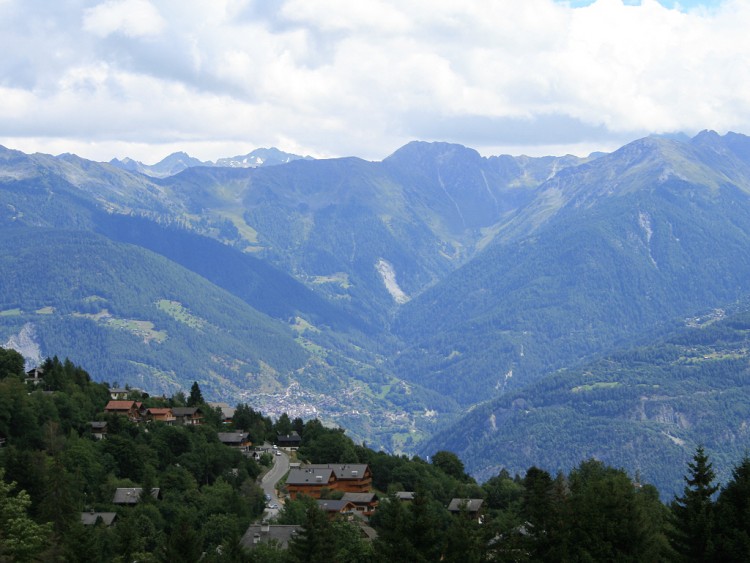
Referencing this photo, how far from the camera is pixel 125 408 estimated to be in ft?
412

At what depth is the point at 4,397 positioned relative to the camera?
337 feet

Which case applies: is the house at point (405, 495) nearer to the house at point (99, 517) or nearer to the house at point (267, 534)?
the house at point (267, 534)

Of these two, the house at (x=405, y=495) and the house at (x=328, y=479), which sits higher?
the house at (x=328, y=479)

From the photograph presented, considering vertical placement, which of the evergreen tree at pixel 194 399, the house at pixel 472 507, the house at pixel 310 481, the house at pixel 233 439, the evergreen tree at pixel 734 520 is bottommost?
the house at pixel 472 507

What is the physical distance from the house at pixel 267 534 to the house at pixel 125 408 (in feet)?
133

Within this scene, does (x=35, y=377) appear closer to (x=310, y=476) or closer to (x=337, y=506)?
(x=310, y=476)

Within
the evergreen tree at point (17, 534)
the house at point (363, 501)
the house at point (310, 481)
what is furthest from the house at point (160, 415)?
the evergreen tree at point (17, 534)

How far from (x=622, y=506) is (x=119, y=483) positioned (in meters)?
54.5

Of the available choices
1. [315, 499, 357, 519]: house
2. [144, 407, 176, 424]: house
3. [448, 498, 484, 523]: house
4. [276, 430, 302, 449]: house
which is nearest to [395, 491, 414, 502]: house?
[448, 498, 484, 523]: house

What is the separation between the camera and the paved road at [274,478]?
348ft

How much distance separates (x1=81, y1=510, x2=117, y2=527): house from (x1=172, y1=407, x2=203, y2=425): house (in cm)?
4167

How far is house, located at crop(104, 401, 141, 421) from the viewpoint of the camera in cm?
12456

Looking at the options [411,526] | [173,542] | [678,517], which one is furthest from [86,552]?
[678,517]

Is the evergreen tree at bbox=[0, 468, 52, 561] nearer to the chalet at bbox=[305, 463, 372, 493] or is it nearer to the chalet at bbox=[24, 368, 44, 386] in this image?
the chalet at bbox=[305, 463, 372, 493]
